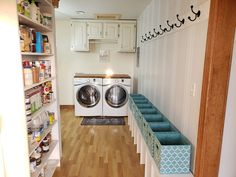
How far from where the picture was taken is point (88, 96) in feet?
14.8

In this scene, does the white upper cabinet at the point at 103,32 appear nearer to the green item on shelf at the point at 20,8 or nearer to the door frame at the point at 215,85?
the green item on shelf at the point at 20,8

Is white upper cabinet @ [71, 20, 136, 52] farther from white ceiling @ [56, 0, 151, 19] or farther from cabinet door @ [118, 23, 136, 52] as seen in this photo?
white ceiling @ [56, 0, 151, 19]

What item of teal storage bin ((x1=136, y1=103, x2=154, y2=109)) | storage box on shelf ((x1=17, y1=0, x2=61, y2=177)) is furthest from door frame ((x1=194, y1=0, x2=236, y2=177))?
teal storage bin ((x1=136, y1=103, x2=154, y2=109))

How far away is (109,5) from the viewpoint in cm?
333

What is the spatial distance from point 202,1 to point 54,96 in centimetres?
192

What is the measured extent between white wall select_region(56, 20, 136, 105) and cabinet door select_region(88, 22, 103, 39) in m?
0.41

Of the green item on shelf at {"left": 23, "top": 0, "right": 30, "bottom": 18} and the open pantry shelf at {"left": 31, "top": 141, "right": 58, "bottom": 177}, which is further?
the open pantry shelf at {"left": 31, "top": 141, "right": 58, "bottom": 177}

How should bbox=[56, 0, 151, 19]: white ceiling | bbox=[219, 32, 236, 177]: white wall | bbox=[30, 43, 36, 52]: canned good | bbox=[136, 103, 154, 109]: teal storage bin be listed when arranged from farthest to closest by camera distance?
1. bbox=[56, 0, 151, 19]: white ceiling
2. bbox=[136, 103, 154, 109]: teal storage bin
3. bbox=[30, 43, 36, 52]: canned good
4. bbox=[219, 32, 236, 177]: white wall

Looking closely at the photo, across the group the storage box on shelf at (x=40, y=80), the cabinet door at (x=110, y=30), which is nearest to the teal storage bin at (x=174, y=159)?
the storage box on shelf at (x=40, y=80)

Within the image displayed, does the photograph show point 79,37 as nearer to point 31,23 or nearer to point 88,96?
point 88,96

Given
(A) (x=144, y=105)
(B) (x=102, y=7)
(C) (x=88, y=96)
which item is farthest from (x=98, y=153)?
(B) (x=102, y=7)

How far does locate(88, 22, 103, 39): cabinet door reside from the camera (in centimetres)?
451

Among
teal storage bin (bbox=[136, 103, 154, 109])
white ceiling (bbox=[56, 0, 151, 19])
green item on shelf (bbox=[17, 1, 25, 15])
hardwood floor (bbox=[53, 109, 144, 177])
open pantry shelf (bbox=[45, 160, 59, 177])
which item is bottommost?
hardwood floor (bbox=[53, 109, 144, 177])

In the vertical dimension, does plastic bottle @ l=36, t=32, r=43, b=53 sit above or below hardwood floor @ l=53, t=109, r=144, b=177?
above
